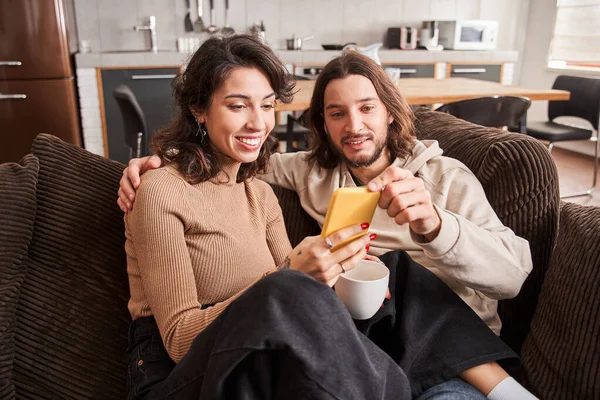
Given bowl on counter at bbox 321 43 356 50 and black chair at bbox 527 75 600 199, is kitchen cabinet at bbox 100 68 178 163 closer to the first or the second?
bowl on counter at bbox 321 43 356 50

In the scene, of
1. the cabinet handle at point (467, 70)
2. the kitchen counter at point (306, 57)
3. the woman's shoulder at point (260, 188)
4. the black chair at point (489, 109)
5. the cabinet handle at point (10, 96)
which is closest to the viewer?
the woman's shoulder at point (260, 188)

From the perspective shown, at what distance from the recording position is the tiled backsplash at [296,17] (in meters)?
4.65

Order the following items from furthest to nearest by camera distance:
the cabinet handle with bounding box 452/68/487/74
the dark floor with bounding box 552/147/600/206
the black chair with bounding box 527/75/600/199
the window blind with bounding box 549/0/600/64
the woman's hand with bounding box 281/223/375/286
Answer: the cabinet handle with bounding box 452/68/487/74 → the window blind with bounding box 549/0/600/64 → the dark floor with bounding box 552/147/600/206 → the black chair with bounding box 527/75/600/199 → the woman's hand with bounding box 281/223/375/286

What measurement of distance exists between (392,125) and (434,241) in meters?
0.49

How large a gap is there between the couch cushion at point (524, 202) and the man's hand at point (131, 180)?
870 millimetres

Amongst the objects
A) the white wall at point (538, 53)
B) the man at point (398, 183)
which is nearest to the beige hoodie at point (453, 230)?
the man at point (398, 183)

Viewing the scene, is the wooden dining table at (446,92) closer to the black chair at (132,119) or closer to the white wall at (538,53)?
the black chair at (132,119)

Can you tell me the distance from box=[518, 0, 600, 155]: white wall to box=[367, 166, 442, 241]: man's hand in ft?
15.8

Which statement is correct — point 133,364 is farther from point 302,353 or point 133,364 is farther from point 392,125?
point 392,125

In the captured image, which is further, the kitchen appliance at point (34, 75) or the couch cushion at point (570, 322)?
the kitchen appliance at point (34, 75)

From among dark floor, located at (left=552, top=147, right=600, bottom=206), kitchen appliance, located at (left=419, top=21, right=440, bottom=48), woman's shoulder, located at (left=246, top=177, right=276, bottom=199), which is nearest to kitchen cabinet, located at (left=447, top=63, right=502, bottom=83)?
kitchen appliance, located at (left=419, top=21, right=440, bottom=48)

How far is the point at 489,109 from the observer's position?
2787 mm

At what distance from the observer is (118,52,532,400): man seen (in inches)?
45.1

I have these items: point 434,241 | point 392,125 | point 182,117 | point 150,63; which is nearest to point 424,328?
point 434,241
